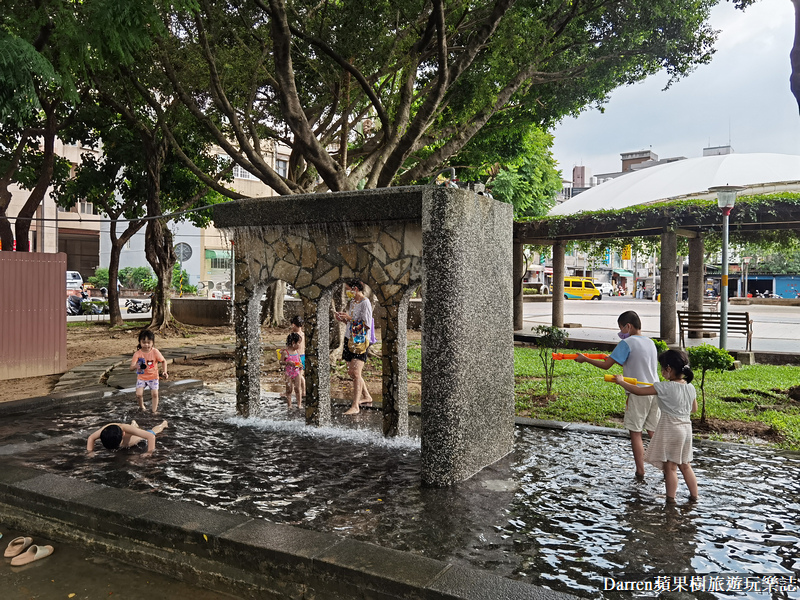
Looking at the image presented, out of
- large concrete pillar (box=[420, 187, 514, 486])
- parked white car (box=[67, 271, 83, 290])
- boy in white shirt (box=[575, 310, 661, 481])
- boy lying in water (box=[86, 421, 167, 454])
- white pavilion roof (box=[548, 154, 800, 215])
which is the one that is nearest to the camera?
large concrete pillar (box=[420, 187, 514, 486])

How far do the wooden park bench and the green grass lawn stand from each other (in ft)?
5.41

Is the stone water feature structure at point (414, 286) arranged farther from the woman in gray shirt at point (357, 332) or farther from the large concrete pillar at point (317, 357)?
the woman in gray shirt at point (357, 332)

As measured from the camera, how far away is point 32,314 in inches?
467

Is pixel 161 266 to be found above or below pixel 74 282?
above

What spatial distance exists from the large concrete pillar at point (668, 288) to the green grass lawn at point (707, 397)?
12.9ft

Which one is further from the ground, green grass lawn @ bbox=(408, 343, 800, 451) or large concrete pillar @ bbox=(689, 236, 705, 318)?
large concrete pillar @ bbox=(689, 236, 705, 318)

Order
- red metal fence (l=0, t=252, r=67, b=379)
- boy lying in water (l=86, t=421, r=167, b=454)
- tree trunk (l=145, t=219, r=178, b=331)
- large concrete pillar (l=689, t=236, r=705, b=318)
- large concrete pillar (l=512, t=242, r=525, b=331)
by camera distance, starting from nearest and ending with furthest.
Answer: boy lying in water (l=86, t=421, r=167, b=454), red metal fence (l=0, t=252, r=67, b=379), large concrete pillar (l=689, t=236, r=705, b=318), tree trunk (l=145, t=219, r=178, b=331), large concrete pillar (l=512, t=242, r=525, b=331)

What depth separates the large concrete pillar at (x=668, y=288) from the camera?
17484mm

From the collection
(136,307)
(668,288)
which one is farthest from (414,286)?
(136,307)

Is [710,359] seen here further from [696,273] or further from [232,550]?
[696,273]

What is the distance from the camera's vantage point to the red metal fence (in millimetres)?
11445

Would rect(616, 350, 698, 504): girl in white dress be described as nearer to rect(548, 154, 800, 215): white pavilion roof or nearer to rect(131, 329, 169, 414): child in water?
rect(131, 329, 169, 414): child in water

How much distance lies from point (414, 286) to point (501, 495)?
2.66 meters

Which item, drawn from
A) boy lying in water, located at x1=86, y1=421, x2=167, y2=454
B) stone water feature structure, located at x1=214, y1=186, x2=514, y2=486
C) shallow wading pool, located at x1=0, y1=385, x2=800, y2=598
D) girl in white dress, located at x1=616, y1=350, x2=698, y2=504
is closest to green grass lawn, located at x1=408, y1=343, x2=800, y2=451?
shallow wading pool, located at x1=0, y1=385, x2=800, y2=598
